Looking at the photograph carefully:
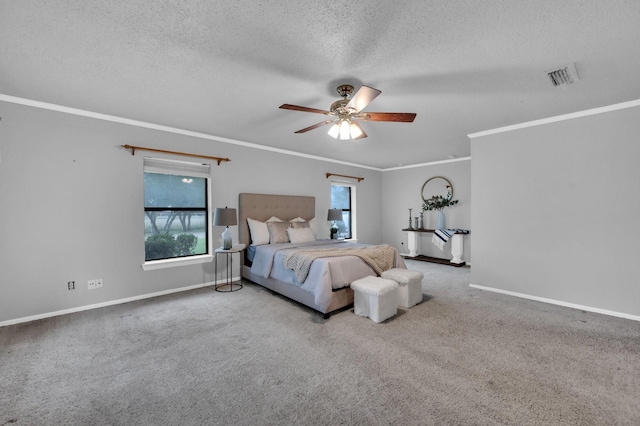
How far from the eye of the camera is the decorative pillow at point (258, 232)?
4.55m

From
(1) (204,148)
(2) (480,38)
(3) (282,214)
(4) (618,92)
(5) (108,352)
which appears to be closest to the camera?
(2) (480,38)

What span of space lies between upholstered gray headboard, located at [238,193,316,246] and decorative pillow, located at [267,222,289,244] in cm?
31

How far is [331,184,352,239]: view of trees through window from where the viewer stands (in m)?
6.73

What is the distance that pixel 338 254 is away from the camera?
3512mm

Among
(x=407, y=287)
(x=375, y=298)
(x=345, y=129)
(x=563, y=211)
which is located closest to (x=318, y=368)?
(x=375, y=298)

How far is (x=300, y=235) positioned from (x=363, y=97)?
294 cm

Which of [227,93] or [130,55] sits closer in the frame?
[130,55]

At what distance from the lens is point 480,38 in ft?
6.24

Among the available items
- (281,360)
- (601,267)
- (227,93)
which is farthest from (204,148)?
(601,267)

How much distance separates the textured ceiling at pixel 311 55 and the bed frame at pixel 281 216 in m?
1.73

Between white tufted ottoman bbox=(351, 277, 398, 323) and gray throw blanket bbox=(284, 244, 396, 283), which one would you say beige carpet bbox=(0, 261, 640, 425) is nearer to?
white tufted ottoman bbox=(351, 277, 398, 323)

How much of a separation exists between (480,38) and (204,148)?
385 cm

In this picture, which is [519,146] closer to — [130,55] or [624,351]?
[624,351]

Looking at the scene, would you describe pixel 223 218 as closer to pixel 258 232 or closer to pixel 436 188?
pixel 258 232
